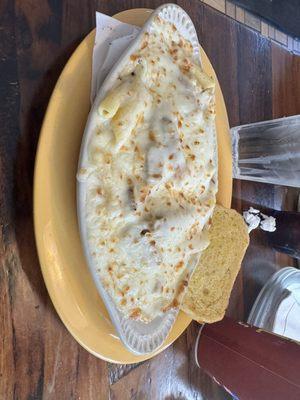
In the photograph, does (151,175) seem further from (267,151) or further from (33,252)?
(267,151)

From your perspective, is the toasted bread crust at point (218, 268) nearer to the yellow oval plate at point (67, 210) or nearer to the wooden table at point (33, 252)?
the wooden table at point (33, 252)

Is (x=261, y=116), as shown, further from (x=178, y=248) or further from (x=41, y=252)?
(x=41, y=252)

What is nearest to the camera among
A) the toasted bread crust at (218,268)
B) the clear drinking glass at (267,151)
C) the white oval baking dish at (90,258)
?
the white oval baking dish at (90,258)

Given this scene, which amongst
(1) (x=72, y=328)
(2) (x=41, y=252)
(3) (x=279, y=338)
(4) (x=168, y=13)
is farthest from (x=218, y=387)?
(4) (x=168, y=13)

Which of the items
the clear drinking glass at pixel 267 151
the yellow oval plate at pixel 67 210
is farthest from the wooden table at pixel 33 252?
the clear drinking glass at pixel 267 151

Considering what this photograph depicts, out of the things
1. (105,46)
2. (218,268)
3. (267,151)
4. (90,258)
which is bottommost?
(218,268)

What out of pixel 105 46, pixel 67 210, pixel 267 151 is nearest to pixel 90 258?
pixel 67 210
